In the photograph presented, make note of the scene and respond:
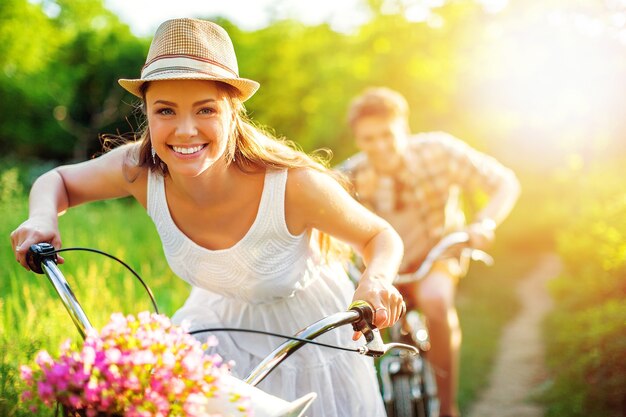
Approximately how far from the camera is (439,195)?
514cm

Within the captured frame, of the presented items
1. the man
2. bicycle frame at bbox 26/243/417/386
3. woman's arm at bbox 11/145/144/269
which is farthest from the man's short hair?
bicycle frame at bbox 26/243/417/386

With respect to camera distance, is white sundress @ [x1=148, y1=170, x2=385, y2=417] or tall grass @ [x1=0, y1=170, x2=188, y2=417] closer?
white sundress @ [x1=148, y1=170, x2=385, y2=417]

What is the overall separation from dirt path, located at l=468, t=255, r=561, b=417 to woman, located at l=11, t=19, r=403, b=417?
3.37m

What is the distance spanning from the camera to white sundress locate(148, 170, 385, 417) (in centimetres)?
271

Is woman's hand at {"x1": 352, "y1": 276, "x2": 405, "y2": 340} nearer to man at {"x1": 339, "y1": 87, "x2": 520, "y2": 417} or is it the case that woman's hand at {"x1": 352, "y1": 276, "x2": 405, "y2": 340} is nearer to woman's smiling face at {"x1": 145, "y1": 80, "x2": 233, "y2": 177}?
woman's smiling face at {"x1": 145, "y1": 80, "x2": 233, "y2": 177}

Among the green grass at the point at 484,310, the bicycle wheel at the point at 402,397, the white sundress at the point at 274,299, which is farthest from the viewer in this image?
the green grass at the point at 484,310

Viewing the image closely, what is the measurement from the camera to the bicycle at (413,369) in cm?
432

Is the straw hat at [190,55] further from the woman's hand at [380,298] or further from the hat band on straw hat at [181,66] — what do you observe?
the woman's hand at [380,298]

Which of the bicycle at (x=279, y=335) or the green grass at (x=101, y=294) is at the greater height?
the green grass at (x=101, y=294)

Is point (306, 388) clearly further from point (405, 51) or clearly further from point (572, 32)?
point (405, 51)

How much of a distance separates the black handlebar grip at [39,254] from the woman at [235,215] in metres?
0.06

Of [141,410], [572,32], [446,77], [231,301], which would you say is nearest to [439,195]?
[231,301]

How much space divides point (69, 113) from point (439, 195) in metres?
22.8

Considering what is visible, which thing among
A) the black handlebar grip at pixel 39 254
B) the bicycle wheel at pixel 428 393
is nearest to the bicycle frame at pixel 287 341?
the black handlebar grip at pixel 39 254
